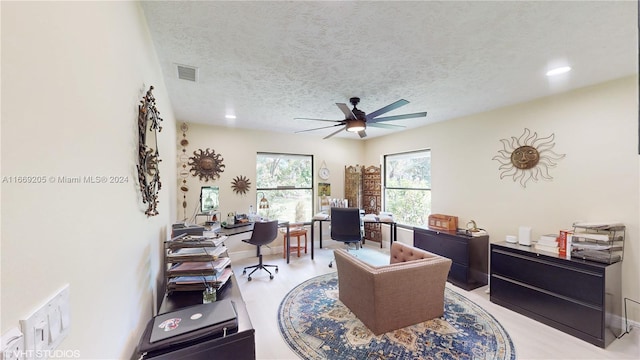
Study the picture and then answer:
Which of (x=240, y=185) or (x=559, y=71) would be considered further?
(x=240, y=185)

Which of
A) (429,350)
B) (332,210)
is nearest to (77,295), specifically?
(429,350)

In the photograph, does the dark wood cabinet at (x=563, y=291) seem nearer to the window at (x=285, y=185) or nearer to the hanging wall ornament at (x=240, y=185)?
the window at (x=285, y=185)

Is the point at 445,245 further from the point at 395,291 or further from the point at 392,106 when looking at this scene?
the point at 392,106

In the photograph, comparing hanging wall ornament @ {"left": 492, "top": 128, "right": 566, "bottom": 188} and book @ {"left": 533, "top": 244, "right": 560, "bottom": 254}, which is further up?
hanging wall ornament @ {"left": 492, "top": 128, "right": 566, "bottom": 188}

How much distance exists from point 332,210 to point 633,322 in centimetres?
369

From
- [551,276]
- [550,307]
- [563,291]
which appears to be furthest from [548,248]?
[550,307]

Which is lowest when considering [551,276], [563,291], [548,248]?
[563,291]

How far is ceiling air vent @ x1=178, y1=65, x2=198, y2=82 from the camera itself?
2.26 m

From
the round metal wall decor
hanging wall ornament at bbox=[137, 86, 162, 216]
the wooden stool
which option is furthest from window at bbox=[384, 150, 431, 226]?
hanging wall ornament at bbox=[137, 86, 162, 216]

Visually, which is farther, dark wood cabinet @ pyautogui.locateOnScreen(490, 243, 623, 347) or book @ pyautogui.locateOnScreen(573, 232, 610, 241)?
book @ pyautogui.locateOnScreen(573, 232, 610, 241)

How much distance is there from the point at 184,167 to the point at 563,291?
17.7 feet

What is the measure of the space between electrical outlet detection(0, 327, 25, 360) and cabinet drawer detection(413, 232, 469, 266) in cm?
401

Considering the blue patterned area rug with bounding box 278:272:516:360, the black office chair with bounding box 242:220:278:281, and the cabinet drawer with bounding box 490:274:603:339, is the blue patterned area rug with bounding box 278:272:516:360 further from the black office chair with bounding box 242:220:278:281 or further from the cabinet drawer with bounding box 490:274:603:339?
the black office chair with bounding box 242:220:278:281

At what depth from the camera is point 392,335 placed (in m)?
2.41
